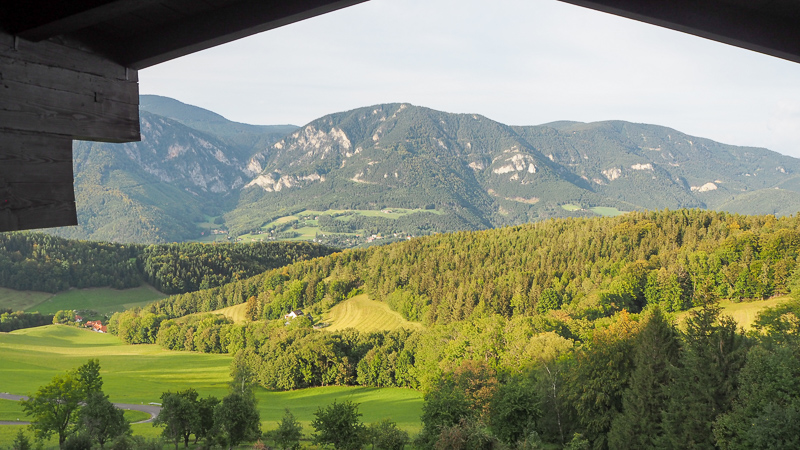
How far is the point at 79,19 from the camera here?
280cm

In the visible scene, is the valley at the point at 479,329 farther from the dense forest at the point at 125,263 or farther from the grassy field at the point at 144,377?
the dense forest at the point at 125,263

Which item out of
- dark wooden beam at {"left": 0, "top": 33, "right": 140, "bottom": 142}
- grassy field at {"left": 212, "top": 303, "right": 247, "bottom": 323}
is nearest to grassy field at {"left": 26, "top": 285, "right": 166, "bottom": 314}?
grassy field at {"left": 212, "top": 303, "right": 247, "bottom": 323}

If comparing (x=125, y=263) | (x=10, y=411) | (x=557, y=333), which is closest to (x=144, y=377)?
(x=10, y=411)

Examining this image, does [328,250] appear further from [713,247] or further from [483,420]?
[483,420]

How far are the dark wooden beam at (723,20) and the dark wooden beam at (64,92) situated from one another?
3220mm

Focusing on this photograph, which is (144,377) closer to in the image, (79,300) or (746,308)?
(79,300)

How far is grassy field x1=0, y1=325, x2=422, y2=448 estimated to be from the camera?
4925 centimetres

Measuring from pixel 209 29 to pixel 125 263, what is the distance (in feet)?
586

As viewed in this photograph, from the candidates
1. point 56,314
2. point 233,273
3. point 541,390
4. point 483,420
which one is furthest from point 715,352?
point 233,273

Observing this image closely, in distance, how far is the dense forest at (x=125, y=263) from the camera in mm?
143000

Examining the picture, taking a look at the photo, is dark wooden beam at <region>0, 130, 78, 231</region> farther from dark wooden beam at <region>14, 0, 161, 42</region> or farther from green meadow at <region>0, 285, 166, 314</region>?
green meadow at <region>0, 285, 166, 314</region>

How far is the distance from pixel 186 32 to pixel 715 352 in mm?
34912

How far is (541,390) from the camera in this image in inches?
1430

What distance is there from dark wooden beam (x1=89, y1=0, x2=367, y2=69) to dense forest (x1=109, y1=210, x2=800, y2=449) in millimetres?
26096
